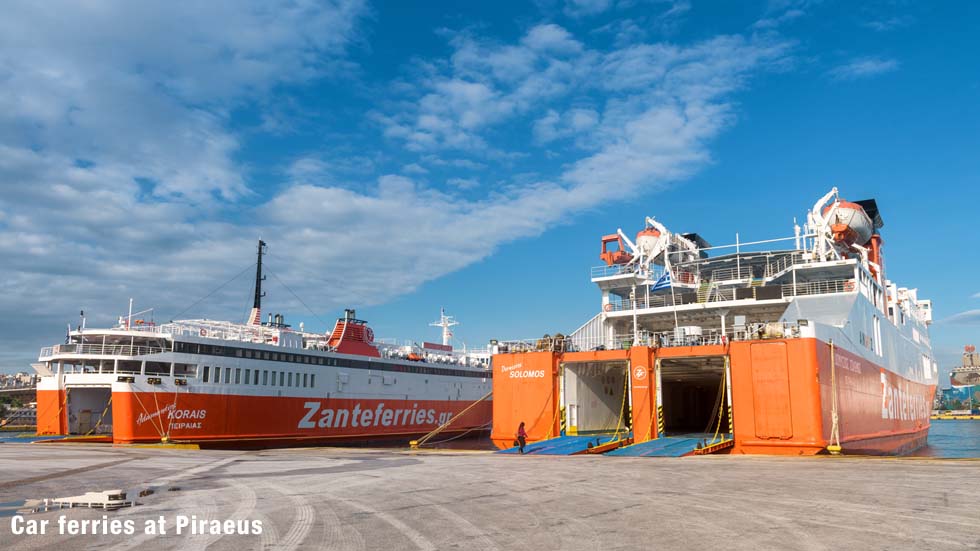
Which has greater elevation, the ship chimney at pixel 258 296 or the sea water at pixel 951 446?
the ship chimney at pixel 258 296

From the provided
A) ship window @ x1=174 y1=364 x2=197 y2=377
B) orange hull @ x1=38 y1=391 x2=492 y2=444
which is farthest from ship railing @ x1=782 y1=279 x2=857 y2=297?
ship window @ x1=174 y1=364 x2=197 y2=377

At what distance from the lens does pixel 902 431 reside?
36875 mm

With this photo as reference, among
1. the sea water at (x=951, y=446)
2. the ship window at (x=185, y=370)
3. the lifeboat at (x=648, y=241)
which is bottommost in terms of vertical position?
the sea water at (x=951, y=446)

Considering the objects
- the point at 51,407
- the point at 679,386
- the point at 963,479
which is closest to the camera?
the point at 963,479

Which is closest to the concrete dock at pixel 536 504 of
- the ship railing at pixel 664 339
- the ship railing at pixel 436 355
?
the ship railing at pixel 664 339

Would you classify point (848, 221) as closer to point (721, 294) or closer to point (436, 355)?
point (721, 294)

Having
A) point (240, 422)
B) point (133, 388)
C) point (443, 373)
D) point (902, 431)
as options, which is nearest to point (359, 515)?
point (133, 388)

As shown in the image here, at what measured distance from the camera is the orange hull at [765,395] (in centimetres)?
2184

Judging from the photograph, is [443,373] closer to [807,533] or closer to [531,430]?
[531,430]

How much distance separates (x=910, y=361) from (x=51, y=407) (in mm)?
53775
